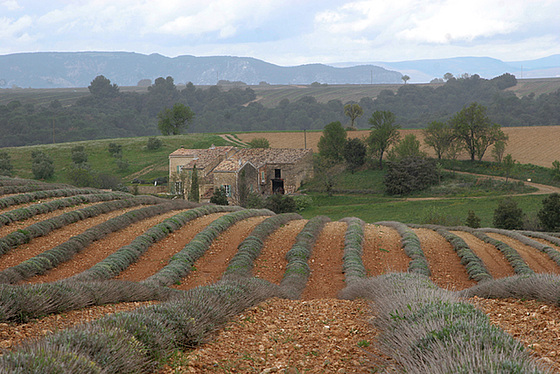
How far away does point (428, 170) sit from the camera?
5659 centimetres

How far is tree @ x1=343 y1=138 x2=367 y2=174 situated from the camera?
6631cm

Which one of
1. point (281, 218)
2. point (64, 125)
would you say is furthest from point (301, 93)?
point (281, 218)

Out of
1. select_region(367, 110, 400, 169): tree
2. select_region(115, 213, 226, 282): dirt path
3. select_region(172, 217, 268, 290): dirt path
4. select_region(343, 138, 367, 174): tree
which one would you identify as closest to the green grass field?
select_region(367, 110, 400, 169): tree

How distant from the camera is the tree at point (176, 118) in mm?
90819

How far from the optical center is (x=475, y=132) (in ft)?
210

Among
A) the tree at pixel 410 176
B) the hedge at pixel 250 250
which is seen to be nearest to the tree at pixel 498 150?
the tree at pixel 410 176

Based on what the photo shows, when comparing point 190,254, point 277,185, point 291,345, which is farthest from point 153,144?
point 291,345

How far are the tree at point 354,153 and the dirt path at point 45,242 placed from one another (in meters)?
51.0

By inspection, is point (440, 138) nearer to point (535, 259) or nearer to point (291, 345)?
point (535, 259)

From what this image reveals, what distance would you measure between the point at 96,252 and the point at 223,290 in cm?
831

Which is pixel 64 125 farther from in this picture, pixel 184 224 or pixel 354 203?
pixel 184 224

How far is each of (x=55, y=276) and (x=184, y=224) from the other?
702cm

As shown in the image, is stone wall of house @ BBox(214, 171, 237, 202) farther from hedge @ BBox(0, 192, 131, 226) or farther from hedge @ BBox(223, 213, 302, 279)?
hedge @ BBox(223, 213, 302, 279)

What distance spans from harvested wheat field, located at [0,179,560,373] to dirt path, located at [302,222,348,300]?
56 millimetres
